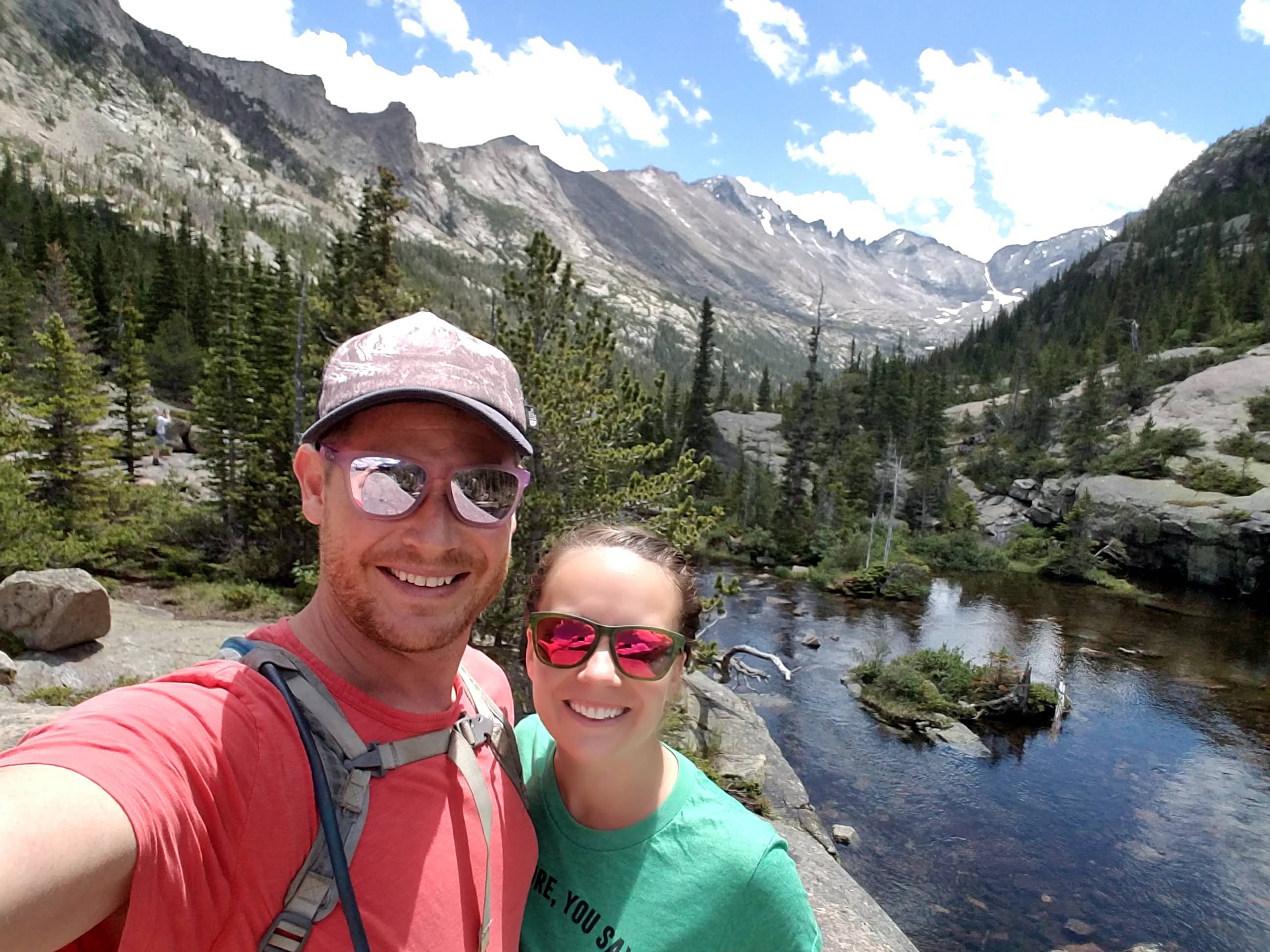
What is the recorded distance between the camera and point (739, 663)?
63.6 feet

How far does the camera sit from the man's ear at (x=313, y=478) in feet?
6.26

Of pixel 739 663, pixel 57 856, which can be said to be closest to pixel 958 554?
pixel 739 663

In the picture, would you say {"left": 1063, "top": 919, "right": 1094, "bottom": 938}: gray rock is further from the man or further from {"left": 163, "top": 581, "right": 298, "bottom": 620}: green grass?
{"left": 163, "top": 581, "right": 298, "bottom": 620}: green grass

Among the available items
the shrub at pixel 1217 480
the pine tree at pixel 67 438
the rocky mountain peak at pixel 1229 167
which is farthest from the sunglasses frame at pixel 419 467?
the rocky mountain peak at pixel 1229 167

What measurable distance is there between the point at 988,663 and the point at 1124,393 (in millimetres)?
45461

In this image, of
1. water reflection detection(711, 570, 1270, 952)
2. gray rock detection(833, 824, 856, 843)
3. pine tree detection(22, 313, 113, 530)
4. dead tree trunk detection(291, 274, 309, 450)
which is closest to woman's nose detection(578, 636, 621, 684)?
water reflection detection(711, 570, 1270, 952)

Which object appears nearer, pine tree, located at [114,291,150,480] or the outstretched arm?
the outstretched arm

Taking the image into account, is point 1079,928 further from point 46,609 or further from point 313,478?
point 46,609

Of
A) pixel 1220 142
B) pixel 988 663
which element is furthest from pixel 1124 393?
pixel 1220 142

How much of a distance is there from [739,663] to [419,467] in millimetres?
18607

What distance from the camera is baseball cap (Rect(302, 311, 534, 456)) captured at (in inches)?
71.4

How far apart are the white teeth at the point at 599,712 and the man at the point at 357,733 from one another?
0.29m

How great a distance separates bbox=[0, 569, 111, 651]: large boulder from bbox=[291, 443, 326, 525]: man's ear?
1308cm

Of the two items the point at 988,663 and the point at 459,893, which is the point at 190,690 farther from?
the point at 988,663
